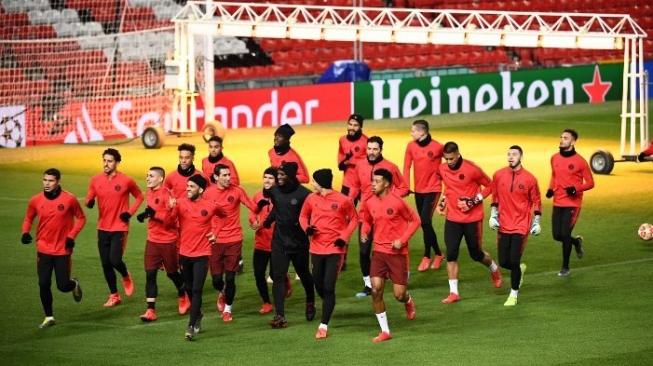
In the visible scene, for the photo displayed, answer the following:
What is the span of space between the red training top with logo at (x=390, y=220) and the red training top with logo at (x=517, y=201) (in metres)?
2.29

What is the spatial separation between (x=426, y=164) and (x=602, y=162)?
10.8 meters

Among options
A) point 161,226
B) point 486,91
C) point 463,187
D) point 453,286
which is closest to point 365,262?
point 453,286

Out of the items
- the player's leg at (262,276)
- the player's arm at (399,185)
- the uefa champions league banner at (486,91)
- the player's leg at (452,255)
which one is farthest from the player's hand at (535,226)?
the uefa champions league banner at (486,91)

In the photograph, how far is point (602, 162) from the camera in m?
30.6

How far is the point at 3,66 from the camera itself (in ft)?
128

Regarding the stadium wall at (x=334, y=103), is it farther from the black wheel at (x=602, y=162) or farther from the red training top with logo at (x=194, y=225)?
the red training top with logo at (x=194, y=225)

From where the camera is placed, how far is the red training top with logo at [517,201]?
1844 cm

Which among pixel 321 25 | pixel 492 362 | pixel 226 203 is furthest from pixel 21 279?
pixel 321 25

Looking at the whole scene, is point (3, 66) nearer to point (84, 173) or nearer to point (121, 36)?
point (121, 36)

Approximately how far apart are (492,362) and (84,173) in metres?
18.2

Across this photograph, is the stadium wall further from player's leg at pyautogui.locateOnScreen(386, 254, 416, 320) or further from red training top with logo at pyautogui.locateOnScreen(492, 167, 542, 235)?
player's leg at pyautogui.locateOnScreen(386, 254, 416, 320)

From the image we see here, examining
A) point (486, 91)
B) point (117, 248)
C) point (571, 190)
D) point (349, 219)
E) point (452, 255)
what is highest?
point (486, 91)

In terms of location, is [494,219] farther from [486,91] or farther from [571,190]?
[486,91]

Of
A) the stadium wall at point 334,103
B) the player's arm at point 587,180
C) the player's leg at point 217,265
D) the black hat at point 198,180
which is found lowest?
the player's leg at point 217,265
